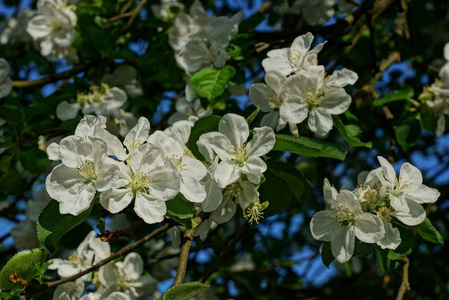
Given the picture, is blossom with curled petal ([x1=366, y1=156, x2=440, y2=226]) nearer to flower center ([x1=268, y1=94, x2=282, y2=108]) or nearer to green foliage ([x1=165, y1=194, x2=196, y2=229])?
flower center ([x1=268, y1=94, x2=282, y2=108])

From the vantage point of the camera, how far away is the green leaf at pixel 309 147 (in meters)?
1.67

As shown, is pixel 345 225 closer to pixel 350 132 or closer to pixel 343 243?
pixel 343 243

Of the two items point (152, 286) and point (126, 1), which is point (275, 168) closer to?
point (152, 286)

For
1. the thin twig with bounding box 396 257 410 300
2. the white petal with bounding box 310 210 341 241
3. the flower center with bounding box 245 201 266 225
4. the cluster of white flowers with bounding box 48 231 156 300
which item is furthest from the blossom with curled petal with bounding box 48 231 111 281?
the thin twig with bounding box 396 257 410 300

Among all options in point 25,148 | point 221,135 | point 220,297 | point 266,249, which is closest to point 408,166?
point 221,135

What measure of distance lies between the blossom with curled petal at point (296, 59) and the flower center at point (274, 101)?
0.27 ft

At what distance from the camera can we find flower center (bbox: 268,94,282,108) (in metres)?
1.87

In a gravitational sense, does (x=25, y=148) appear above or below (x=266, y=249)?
above

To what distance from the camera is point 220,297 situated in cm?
349

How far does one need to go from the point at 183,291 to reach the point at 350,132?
789 millimetres

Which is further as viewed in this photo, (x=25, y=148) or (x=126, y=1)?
(x=126, y=1)

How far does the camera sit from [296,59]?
1.93 m

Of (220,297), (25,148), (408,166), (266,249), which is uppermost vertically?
(408,166)

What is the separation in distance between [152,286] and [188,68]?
2.85 ft
